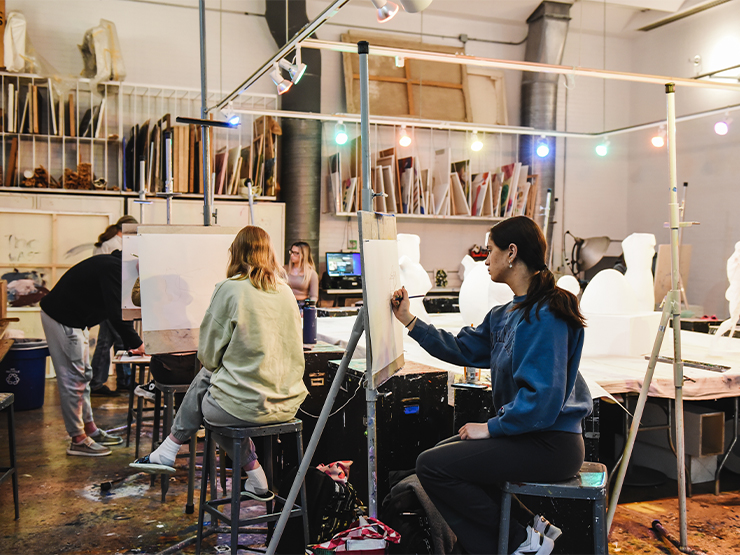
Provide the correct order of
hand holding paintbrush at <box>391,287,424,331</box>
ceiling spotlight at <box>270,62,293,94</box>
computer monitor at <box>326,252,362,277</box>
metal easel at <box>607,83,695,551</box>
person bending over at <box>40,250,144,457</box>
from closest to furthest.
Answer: hand holding paintbrush at <box>391,287,424,331</box> → metal easel at <box>607,83,695,551</box> → ceiling spotlight at <box>270,62,293,94</box> → person bending over at <box>40,250,144,457</box> → computer monitor at <box>326,252,362,277</box>

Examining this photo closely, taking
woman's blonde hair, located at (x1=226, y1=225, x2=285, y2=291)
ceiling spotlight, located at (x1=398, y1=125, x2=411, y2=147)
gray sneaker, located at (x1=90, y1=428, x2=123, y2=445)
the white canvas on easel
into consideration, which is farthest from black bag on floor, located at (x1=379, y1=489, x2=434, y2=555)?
ceiling spotlight, located at (x1=398, y1=125, x2=411, y2=147)

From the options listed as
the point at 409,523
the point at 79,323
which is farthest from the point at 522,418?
the point at 79,323

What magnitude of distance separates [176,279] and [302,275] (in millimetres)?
3327

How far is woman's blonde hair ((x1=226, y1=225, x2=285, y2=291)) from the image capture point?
2.77 metres

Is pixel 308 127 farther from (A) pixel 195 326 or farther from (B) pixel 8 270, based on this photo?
(A) pixel 195 326

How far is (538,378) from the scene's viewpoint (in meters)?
2.03

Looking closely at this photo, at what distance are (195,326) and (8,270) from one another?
4.11 metres

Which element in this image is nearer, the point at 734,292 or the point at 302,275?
the point at 734,292

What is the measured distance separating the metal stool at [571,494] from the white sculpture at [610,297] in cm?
245

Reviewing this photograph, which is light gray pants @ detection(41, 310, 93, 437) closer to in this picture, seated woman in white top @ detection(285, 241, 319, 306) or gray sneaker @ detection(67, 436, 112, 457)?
gray sneaker @ detection(67, 436, 112, 457)

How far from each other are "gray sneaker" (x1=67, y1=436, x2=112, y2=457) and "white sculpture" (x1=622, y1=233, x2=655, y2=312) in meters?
3.88

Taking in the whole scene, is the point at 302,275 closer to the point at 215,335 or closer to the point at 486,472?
the point at 215,335

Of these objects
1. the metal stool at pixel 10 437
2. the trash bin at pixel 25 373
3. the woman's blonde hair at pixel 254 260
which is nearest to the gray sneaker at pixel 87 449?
the metal stool at pixel 10 437

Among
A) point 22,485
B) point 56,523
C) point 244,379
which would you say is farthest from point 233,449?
point 22,485
